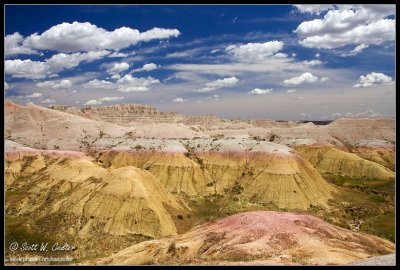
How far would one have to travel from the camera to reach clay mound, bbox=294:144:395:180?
10631cm

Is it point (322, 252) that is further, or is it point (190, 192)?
point (190, 192)

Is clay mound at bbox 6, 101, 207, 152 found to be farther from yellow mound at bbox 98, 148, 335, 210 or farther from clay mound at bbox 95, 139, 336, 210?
yellow mound at bbox 98, 148, 335, 210

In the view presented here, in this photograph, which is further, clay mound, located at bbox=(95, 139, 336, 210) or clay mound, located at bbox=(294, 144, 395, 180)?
clay mound, located at bbox=(294, 144, 395, 180)

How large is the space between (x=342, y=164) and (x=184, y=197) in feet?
194

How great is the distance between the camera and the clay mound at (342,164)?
106312mm

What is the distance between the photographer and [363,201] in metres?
76.1

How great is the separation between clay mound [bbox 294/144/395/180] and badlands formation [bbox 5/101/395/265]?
373 mm

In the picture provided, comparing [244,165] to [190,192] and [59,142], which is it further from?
[59,142]

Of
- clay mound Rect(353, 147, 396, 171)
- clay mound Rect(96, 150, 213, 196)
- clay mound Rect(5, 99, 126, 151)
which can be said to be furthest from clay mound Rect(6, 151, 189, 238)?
clay mound Rect(353, 147, 396, 171)

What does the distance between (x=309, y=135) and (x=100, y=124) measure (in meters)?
76.2

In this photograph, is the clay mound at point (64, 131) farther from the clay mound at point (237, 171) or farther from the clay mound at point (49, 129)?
the clay mound at point (237, 171)

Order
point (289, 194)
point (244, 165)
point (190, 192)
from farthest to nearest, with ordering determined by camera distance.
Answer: point (244, 165) → point (190, 192) → point (289, 194)

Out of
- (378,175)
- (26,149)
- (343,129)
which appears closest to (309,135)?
(343,129)

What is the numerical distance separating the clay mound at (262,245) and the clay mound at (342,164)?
247ft
